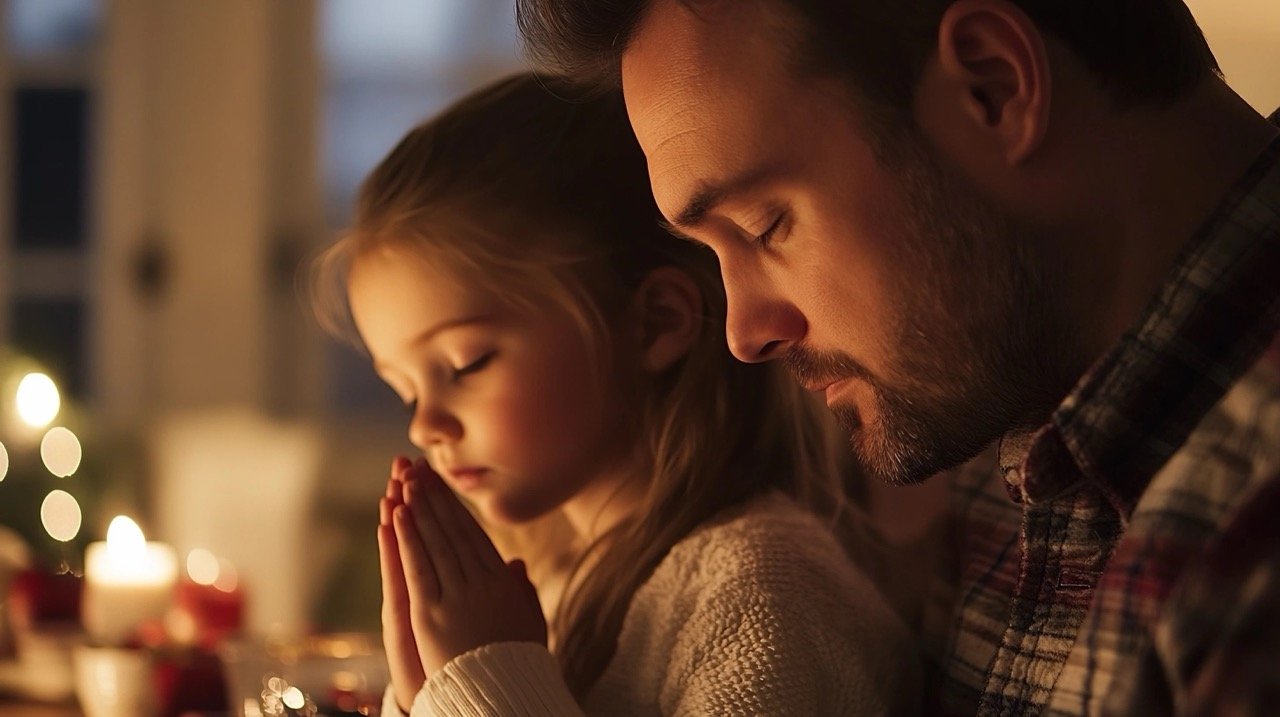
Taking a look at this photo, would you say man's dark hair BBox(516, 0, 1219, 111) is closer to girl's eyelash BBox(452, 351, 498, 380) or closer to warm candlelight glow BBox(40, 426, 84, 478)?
girl's eyelash BBox(452, 351, 498, 380)

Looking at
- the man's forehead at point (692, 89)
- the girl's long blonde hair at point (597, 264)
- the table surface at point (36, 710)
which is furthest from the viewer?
the table surface at point (36, 710)

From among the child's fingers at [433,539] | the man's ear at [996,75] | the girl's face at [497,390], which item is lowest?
the child's fingers at [433,539]

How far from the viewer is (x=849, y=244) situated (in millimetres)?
912

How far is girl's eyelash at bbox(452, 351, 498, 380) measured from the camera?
3.89 feet

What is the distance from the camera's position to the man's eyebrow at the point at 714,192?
0.92 metres

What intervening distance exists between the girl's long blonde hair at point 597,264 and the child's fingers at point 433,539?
15cm

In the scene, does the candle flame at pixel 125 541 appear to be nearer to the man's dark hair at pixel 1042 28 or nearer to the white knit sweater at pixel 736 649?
the white knit sweater at pixel 736 649

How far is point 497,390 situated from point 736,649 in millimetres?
323

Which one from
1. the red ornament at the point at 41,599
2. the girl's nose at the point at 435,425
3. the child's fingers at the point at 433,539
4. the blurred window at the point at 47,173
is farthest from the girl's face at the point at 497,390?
the blurred window at the point at 47,173

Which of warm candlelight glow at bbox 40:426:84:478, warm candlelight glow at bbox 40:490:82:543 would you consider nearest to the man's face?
Result: warm candlelight glow at bbox 40:490:82:543

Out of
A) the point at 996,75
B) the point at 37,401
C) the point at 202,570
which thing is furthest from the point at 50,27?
the point at 996,75

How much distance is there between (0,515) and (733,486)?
178 cm

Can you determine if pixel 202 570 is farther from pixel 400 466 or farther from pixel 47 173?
pixel 47 173

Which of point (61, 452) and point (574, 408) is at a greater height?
point (574, 408)
